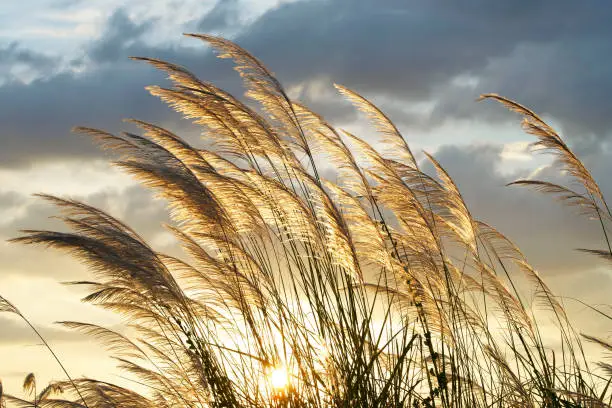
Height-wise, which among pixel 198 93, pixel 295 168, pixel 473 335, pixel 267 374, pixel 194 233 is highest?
pixel 198 93

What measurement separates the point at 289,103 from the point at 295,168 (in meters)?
0.52

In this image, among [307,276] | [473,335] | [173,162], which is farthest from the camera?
[473,335]

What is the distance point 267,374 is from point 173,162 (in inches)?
57.4

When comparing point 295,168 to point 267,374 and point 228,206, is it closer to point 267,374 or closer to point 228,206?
point 228,206

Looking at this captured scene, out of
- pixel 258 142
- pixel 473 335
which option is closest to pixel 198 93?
pixel 258 142

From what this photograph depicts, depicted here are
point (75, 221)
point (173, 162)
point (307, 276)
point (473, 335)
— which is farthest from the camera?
point (473, 335)

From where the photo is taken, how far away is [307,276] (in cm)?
471

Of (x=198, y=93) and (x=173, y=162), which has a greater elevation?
(x=198, y=93)

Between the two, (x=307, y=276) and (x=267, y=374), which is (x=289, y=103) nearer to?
(x=307, y=276)

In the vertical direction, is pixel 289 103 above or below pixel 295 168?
above

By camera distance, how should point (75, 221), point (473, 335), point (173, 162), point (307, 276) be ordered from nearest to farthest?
point (173, 162)
point (75, 221)
point (307, 276)
point (473, 335)

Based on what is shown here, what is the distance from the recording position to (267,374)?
4574 mm

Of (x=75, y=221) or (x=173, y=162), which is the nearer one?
(x=173, y=162)

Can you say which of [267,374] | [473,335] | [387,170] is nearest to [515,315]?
[473,335]
